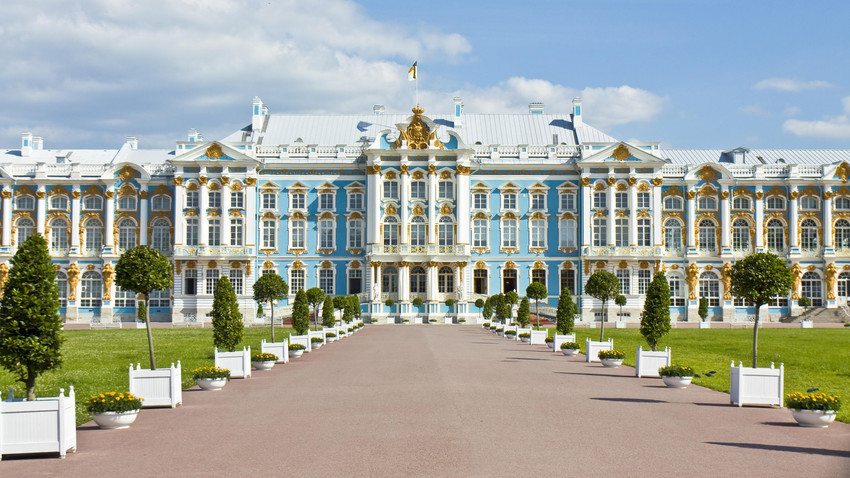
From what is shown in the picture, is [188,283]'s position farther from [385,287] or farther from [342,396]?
[342,396]

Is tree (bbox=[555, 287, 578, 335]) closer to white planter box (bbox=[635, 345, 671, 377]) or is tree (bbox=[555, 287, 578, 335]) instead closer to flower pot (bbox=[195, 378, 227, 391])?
white planter box (bbox=[635, 345, 671, 377])

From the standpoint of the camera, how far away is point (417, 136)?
213ft

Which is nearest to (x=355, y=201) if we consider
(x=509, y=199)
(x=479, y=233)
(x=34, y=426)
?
(x=479, y=233)

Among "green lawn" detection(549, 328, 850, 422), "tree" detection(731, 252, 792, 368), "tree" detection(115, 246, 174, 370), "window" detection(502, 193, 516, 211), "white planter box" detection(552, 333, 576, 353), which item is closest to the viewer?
"tree" detection(115, 246, 174, 370)

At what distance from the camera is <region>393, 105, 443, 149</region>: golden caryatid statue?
64.9 metres

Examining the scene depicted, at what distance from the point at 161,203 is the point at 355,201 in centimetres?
1453

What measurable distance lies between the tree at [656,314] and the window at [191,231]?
1754 inches

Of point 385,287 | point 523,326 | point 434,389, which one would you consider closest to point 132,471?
point 434,389

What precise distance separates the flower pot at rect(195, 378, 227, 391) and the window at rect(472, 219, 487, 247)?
46.3 metres

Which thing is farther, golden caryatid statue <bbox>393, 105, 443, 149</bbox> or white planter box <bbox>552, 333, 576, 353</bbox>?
golden caryatid statue <bbox>393, 105, 443, 149</bbox>

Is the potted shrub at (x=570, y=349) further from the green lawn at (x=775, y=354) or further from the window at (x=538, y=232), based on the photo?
the window at (x=538, y=232)

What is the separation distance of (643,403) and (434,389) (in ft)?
15.6

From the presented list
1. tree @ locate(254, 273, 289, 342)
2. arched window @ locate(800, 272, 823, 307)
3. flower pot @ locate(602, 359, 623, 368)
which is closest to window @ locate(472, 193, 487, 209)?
arched window @ locate(800, 272, 823, 307)

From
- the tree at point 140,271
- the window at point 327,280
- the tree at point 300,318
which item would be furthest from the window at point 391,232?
the tree at point 140,271
